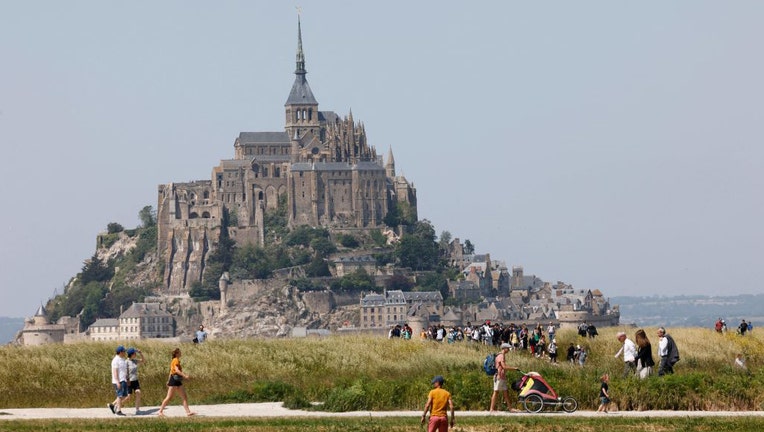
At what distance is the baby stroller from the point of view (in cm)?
3262

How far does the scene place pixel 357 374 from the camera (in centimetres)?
3988

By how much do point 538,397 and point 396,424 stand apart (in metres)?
4.13

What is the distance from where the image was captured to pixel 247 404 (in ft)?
113

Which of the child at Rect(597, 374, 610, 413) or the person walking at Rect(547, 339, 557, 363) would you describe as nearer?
the child at Rect(597, 374, 610, 413)

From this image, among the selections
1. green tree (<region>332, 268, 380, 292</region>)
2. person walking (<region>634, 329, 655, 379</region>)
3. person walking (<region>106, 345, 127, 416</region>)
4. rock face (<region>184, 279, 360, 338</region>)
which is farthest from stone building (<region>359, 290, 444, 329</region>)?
person walking (<region>106, 345, 127, 416</region>)

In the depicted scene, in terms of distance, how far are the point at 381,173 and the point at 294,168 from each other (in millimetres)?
8130

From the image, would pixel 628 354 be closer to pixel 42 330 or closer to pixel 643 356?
pixel 643 356

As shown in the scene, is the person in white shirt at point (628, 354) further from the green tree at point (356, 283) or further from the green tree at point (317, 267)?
the green tree at point (317, 267)

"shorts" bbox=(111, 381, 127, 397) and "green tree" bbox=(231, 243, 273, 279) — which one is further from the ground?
"green tree" bbox=(231, 243, 273, 279)

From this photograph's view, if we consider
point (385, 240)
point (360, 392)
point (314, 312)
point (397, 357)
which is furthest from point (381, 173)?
point (360, 392)

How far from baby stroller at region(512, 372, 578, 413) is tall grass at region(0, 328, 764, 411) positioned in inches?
41.2

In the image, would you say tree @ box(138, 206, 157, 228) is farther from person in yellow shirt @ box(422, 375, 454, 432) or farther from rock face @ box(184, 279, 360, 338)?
person in yellow shirt @ box(422, 375, 454, 432)

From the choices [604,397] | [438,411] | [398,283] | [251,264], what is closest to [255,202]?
[251,264]

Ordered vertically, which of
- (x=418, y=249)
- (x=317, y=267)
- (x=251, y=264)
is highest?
(x=418, y=249)
